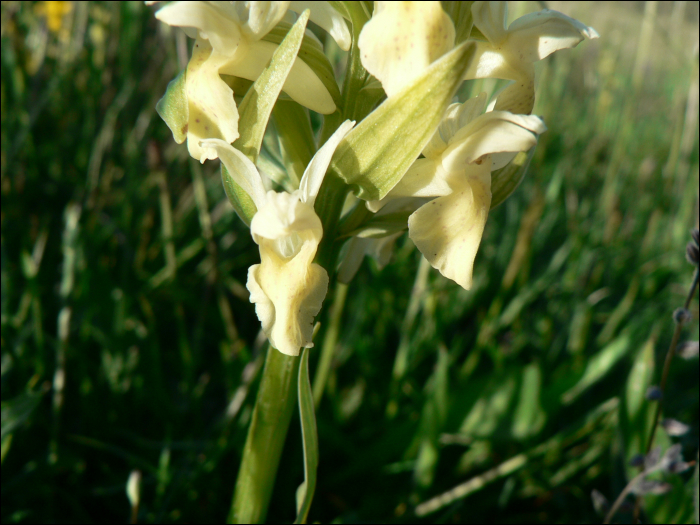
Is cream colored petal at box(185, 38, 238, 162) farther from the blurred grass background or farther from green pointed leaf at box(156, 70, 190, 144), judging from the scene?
the blurred grass background

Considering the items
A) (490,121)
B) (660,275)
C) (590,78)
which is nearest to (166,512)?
(490,121)

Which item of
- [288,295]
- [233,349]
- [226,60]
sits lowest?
[233,349]

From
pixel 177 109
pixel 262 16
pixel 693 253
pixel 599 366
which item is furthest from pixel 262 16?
pixel 599 366

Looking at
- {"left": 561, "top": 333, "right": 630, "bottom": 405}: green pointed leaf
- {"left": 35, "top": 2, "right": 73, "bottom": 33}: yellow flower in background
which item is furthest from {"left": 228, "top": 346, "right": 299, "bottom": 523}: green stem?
{"left": 35, "top": 2, "right": 73, "bottom": 33}: yellow flower in background

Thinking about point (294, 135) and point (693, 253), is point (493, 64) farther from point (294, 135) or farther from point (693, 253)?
point (693, 253)

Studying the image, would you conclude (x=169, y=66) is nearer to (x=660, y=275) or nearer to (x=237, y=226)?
(x=237, y=226)

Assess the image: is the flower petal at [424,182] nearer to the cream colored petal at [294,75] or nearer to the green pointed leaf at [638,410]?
the cream colored petal at [294,75]
